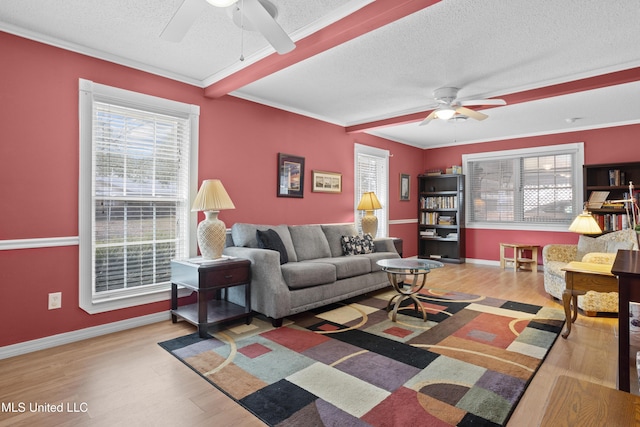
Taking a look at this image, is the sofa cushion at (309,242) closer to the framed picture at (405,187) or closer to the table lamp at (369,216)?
the table lamp at (369,216)

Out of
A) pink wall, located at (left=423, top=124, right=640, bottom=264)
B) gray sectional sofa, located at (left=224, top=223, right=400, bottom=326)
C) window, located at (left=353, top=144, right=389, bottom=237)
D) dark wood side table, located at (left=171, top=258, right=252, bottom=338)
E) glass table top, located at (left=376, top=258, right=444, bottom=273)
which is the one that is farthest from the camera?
window, located at (left=353, top=144, right=389, bottom=237)

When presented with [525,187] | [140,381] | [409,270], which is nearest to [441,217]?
[525,187]

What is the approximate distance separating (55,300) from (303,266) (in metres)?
2.10

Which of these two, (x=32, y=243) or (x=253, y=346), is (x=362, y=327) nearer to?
(x=253, y=346)

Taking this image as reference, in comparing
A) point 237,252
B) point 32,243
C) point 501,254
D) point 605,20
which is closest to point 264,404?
point 237,252

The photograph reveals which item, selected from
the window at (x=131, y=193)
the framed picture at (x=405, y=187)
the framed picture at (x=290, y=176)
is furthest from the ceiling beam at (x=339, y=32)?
the framed picture at (x=405, y=187)

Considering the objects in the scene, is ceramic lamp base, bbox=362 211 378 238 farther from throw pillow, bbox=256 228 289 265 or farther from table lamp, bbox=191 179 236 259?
table lamp, bbox=191 179 236 259

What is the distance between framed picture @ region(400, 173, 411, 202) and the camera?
6.81 metres

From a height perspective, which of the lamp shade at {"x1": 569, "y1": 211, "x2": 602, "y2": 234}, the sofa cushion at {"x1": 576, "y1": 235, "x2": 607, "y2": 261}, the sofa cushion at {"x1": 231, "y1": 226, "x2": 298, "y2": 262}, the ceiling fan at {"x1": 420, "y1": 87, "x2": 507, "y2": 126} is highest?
the ceiling fan at {"x1": 420, "y1": 87, "x2": 507, "y2": 126}

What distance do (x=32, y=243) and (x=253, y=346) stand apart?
1914 millimetres

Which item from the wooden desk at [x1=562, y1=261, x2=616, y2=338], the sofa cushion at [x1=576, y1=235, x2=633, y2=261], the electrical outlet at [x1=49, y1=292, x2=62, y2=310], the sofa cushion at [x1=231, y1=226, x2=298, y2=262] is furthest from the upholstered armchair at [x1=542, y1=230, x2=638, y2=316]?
the electrical outlet at [x1=49, y1=292, x2=62, y2=310]

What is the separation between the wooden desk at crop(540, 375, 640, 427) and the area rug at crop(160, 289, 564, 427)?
1072 millimetres

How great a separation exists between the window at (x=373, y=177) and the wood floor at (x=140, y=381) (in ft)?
11.2

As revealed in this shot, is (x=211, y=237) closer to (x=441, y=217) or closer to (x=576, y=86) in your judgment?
(x=576, y=86)
